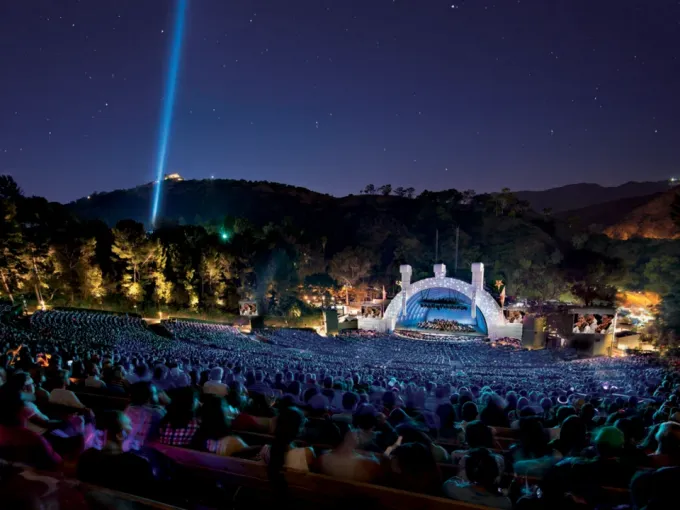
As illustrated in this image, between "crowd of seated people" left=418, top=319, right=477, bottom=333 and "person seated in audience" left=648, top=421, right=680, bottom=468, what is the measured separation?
3922 centimetres

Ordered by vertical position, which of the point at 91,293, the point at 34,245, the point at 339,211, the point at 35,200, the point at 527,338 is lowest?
the point at 527,338

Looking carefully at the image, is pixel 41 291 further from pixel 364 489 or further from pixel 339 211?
pixel 339 211

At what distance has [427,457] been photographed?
9.23 feet

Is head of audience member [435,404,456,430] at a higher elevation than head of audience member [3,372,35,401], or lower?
lower

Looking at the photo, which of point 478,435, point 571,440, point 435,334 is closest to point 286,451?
point 478,435

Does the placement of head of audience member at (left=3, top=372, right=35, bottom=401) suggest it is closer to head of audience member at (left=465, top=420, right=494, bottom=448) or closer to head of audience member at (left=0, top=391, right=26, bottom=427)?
head of audience member at (left=0, top=391, right=26, bottom=427)

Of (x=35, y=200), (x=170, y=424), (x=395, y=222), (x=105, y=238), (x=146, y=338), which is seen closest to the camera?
(x=170, y=424)

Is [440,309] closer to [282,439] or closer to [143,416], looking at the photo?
[143,416]

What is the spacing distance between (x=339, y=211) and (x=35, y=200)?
66.9 meters

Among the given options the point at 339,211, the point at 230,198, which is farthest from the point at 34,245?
the point at 230,198

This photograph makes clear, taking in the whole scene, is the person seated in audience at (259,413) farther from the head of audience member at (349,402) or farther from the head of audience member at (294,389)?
the head of audience member at (349,402)

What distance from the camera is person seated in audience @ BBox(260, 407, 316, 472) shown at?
2814 mm

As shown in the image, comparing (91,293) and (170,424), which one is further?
(91,293)

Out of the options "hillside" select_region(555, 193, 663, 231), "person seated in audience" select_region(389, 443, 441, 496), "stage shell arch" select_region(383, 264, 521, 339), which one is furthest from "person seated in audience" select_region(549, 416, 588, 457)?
"hillside" select_region(555, 193, 663, 231)
